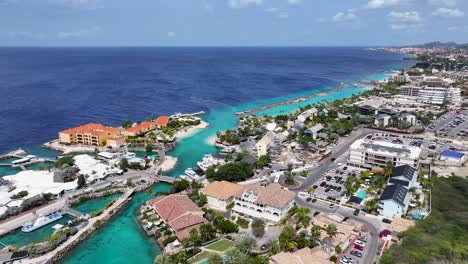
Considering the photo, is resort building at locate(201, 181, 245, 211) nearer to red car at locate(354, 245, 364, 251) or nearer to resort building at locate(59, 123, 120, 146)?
red car at locate(354, 245, 364, 251)

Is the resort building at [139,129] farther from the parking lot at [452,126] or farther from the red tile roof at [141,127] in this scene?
the parking lot at [452,126]

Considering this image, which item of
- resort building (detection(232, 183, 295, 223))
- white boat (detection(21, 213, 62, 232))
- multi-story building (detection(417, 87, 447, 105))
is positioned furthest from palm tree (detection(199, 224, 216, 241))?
multi-story building (detection(417, 87, 447, 105))

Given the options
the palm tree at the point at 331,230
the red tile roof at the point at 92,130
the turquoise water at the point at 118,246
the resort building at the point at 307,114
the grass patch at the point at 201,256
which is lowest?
the turquoise water at the point at 118,246

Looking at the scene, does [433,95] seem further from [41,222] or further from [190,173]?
[41,222]

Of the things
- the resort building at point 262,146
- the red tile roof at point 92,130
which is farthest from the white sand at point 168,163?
the red tile roof at point 92,130

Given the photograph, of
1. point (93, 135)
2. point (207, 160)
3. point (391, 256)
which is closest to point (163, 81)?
point (93, 135)

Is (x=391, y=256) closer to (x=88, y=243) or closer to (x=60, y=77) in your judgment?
(x=88, y=243)

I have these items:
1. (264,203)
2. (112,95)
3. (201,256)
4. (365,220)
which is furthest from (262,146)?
(112,95)
